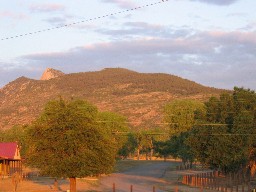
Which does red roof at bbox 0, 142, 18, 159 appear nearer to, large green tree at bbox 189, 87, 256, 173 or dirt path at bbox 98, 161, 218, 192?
dirt path at bbox 98, 161, 218, 192

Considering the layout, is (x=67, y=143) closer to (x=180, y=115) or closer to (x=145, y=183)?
(x=145, y=183)

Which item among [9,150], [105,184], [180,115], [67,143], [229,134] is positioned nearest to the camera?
[67,143]

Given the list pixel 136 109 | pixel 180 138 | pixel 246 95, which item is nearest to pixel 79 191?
pixel 246 95

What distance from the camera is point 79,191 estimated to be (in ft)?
172

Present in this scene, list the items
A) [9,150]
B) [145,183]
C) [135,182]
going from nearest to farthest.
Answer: [145,183] < [135,182] < [9,150]

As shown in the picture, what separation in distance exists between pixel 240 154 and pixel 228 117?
6.04 m

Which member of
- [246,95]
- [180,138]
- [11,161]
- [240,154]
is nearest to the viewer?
[240,154]

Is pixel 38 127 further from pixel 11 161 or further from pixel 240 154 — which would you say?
pixel 11 161

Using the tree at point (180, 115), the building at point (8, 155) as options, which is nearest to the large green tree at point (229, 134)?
the building at point (8, 155)

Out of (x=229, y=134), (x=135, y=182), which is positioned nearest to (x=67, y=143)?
(x=229, y=134)

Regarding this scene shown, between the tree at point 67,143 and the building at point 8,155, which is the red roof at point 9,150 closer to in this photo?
the building at point 8,155

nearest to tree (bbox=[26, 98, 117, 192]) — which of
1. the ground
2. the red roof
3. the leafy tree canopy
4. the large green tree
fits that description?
the leafy tree canopy

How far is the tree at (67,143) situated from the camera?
40562 millimetres

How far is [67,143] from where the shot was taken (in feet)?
134
